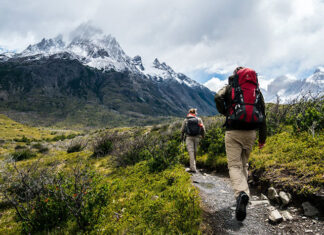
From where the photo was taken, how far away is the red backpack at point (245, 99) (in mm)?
3825

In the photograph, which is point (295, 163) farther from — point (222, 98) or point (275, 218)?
point (222, 98)

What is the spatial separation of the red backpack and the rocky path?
6.32 feet

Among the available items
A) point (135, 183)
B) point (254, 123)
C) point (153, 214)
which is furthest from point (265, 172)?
point (135, 183)

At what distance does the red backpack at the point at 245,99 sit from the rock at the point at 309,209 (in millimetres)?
1796

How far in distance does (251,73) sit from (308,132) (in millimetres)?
4253

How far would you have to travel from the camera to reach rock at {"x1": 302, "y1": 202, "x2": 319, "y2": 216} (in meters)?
3.49

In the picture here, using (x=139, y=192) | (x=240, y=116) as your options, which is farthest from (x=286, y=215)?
(x=139, y=192)

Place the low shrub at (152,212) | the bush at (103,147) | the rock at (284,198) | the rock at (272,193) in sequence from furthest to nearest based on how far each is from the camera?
1. the bush at (103,147)
2. the rock at (272,193)
3. the rock at (284,198)
4. the low shrub at (152,212)

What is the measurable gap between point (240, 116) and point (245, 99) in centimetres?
38

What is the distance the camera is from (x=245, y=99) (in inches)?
153

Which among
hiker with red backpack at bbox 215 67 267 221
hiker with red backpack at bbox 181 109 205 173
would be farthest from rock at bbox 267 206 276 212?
hiker with red backpack at bbox 181 109 205 173

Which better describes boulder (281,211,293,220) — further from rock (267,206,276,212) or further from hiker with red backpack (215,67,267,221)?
hiker with red backpack (215,67,267,221)

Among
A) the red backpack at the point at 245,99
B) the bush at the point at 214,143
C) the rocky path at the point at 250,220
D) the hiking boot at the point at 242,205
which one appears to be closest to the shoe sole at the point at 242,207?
the hiking boot at the point at 242,205

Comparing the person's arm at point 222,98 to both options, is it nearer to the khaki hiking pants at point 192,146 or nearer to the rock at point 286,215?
the rock at point 286,215
